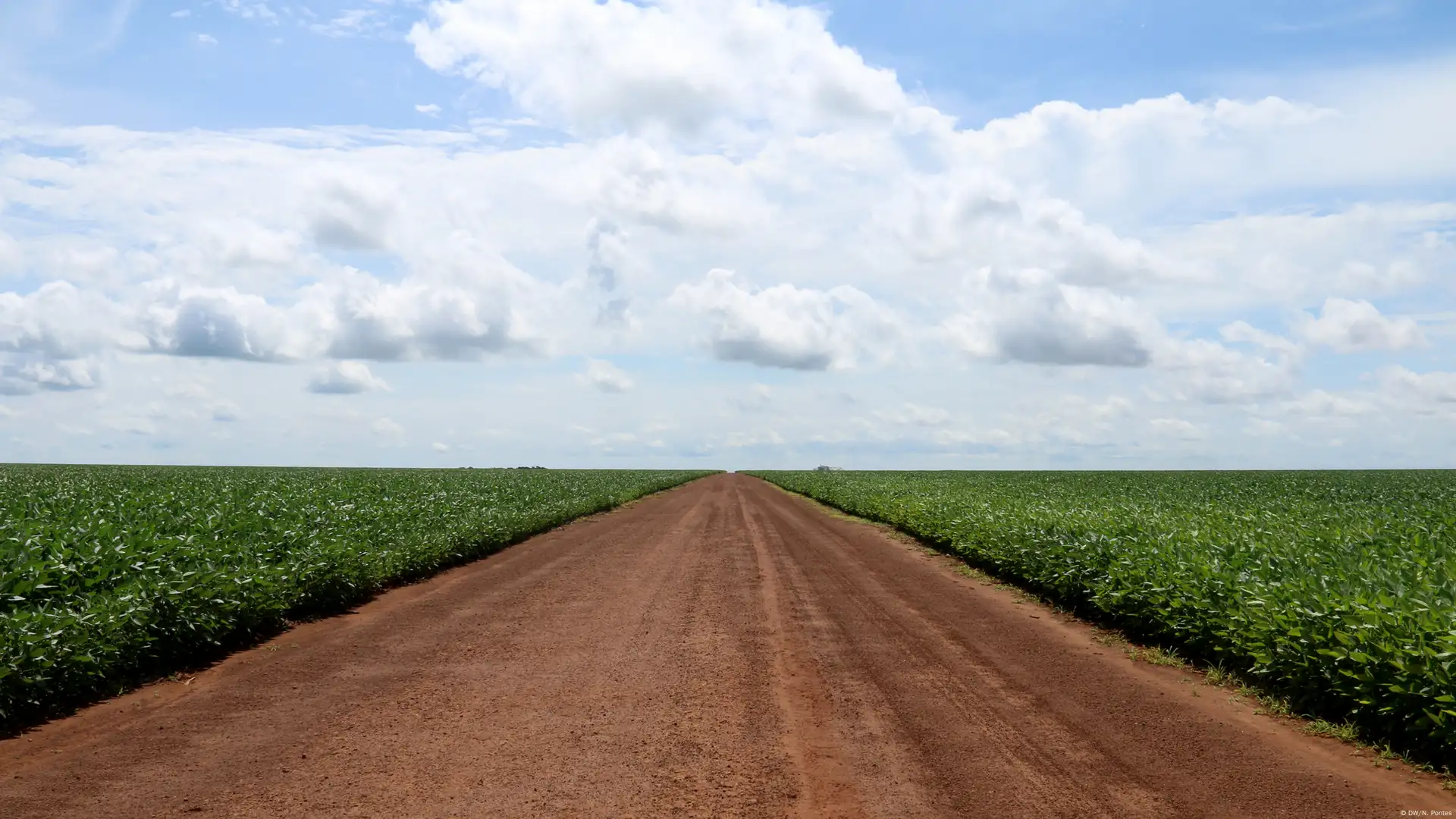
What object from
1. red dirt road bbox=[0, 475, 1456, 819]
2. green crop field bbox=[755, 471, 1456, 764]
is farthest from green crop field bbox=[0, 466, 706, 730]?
green crop field bbox=[755, 471, 1456, 764]

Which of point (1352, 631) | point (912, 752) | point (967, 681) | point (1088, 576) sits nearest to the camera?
point (912, 752)

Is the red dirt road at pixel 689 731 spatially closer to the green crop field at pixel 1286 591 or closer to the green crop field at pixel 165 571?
the green crop field at pixel 165 571

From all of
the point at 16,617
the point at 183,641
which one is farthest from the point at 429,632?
the point at 16,617

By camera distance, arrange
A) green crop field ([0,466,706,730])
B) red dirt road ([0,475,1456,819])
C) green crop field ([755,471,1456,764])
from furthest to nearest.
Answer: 1. green crop field ([0,466,706,730])
2. green crop field ([755,471,1456,764])
3. red dirt road ([0,475,1456,819])

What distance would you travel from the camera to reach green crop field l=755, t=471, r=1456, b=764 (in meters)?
7.54

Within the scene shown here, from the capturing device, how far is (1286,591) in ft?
31.5

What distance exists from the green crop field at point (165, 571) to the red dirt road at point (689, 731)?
0.55 meters

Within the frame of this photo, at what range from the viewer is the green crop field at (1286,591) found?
7.54 metres

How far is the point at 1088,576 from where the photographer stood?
1491 centimetres

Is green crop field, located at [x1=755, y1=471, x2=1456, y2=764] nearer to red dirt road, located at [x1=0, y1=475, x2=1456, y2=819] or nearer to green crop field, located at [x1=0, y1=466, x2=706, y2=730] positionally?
red dirt road, located at [x1=0, y1=475, x2=1456, y2=819]

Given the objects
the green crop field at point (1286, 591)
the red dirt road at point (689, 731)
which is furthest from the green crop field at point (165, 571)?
the green crop field at point (1286, 591)

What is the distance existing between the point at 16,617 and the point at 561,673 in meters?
5.26

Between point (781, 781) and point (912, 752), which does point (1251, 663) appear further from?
point (781, 781)

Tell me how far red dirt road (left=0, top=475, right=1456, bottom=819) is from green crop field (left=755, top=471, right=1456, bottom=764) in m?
0.66
